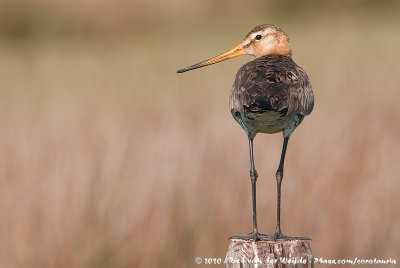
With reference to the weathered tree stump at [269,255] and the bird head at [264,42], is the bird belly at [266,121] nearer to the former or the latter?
the weathered tree stump at [269,255]

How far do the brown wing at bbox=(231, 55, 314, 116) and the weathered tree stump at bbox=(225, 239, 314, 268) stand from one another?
91cm

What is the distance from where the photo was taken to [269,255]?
437 cm

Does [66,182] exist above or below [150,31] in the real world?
below

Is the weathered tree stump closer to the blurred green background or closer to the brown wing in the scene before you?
the brown wing

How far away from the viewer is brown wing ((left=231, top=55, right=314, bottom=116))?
4926mm

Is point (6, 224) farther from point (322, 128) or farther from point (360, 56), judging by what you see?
point (360, 56)

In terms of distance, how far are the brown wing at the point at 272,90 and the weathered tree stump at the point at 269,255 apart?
91 centimetres

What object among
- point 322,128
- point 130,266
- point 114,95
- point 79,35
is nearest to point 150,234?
point 130,266

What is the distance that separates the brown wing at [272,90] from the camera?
16.2ft

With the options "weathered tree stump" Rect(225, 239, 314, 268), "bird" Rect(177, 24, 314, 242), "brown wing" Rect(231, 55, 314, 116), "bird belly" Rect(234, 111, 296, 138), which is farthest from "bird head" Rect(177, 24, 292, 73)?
"weathered tree stump" Rect(225, 239, 314, 268)

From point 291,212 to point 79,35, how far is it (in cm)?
1827

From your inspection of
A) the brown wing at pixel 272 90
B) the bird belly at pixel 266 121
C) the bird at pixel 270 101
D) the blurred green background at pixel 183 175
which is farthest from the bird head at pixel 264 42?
the blurred green background at pixel 183 175

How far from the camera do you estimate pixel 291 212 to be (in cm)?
786

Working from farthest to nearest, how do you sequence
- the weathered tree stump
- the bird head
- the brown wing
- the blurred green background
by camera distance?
the blurred green background, the bird head, the brown wing, the weathered tree stump
